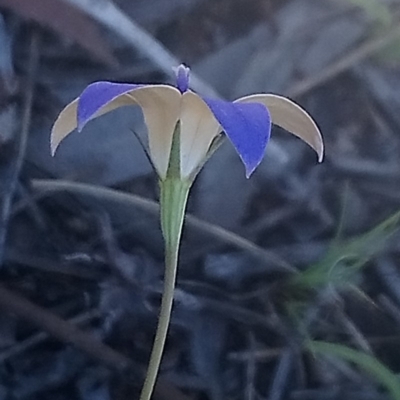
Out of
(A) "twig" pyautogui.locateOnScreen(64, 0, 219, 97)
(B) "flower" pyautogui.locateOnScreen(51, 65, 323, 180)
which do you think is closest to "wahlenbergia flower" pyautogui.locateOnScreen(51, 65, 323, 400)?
(B) "flower" pyautogui.locateOnScreen(51, 65, 323, 180)

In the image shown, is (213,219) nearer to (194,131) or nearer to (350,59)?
(350,59)

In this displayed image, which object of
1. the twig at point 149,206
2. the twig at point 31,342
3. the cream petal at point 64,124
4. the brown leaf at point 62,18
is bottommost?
the cream petal at point 64,124

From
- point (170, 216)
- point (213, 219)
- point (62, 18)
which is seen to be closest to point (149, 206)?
point (213, 219)

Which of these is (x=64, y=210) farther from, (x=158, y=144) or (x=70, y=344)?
(x=158, y=144)

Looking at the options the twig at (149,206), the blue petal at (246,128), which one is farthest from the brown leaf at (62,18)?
the blue petal at (246,128)

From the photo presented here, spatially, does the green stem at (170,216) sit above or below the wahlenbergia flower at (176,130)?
below

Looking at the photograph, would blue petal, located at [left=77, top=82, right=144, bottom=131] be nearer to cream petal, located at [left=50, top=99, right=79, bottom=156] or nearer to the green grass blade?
cream petal, located at [left=50, top=99, right=79, bottom=156]

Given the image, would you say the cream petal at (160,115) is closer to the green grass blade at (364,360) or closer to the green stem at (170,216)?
the green stem at (170,216)

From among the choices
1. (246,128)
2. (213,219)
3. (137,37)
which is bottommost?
(246,128)
